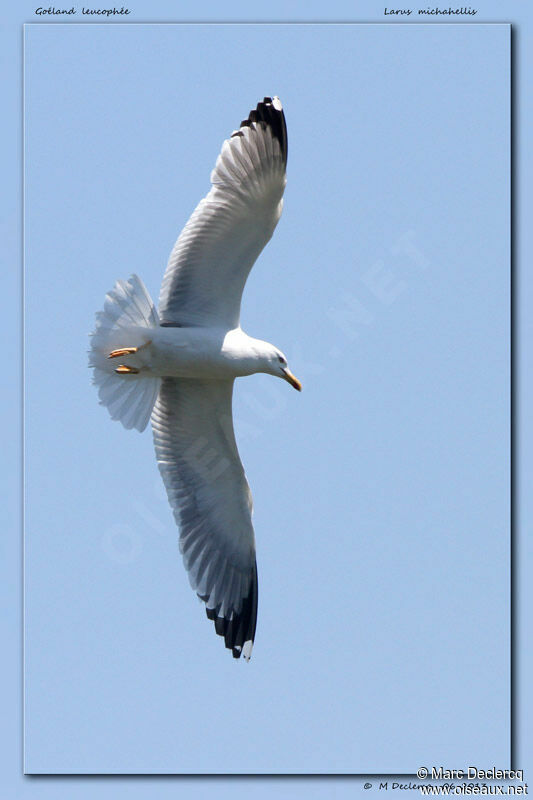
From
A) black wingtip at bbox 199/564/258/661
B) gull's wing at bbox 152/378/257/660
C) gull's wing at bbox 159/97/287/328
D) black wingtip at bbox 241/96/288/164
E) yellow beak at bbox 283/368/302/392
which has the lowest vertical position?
black wingtip at bbox 199/564/258/661

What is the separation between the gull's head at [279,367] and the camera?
8.59m

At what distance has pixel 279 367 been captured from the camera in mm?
8625

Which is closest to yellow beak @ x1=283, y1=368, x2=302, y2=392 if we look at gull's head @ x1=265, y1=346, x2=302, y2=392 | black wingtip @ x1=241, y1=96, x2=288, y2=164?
gull's head @ x1=265, y1=346, x2=302, y2=392

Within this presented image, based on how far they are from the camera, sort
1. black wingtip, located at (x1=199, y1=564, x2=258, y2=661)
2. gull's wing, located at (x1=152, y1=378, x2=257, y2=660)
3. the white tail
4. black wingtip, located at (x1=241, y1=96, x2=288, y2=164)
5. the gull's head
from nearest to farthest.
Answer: the white tail, black wingtip, located at (x1=241, y1=96, x2=288, y2=164), the gull's head, gull's wing, located at (x1=152, y1=378, x2=257, y2=660), black wingtip, located at (x1=199, y1=564, x2=258, y2=661)

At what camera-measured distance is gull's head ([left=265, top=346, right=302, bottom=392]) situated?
8.59m

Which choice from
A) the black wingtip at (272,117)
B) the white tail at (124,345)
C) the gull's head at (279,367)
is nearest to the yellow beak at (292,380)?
the gull's head at (279,367)

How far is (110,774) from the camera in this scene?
7410 mm

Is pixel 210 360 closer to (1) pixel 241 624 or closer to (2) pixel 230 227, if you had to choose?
(2) pixel 230 227

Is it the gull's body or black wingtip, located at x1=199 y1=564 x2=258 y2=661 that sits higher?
the gull's body

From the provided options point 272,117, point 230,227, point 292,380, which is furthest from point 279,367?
point 272,117

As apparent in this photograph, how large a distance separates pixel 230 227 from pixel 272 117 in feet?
2.29

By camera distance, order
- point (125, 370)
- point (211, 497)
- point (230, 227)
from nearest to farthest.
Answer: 1. point (230, 227)
2. point (125, 370)
3. point (211, 497)

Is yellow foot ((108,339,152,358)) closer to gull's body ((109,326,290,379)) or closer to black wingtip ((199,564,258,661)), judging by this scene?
gull's body ((109,326,290,379))

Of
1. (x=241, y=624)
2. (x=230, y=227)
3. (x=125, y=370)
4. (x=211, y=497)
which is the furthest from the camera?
(x=241, y=624)
